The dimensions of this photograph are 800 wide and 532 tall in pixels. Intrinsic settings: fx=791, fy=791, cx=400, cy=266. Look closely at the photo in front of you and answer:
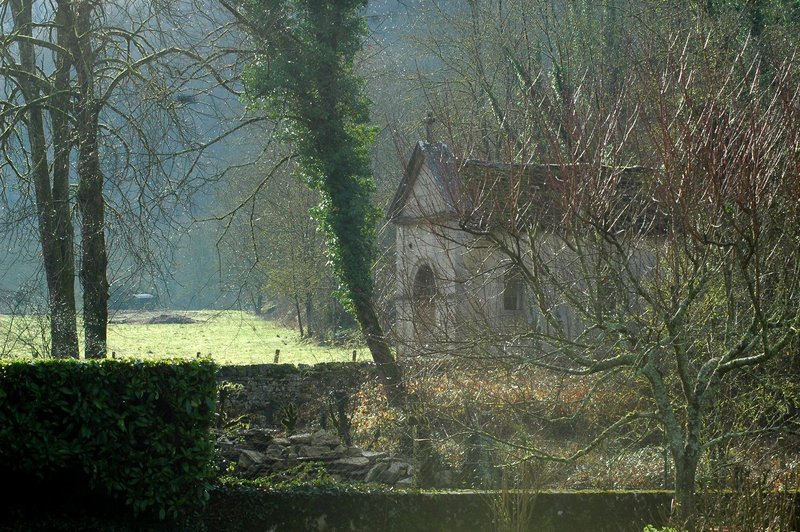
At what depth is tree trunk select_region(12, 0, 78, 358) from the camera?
11.5 meters

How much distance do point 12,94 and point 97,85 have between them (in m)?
2.58

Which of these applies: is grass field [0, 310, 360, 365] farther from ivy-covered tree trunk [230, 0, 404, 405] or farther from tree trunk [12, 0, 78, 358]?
ivy-covered tree trunk [230, 0, 404, 405]

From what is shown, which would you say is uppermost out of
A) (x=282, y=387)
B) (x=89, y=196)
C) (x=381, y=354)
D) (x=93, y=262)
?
(x=89, y=196)

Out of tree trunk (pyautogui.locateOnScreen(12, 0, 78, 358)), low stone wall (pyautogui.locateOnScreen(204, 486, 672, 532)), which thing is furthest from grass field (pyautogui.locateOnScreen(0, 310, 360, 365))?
low stone wall (pyautogui.locateOnScreen(204, 486, 672, 532))

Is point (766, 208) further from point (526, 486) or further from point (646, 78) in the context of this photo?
point (526, 486)

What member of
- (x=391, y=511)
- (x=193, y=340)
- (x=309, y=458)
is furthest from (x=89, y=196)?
(x=193, y=340)

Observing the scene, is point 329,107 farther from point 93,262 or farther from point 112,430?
point 112,430

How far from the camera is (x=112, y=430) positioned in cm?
634

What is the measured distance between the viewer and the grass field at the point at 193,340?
11688 mm

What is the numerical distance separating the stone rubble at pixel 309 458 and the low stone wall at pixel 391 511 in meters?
1.74

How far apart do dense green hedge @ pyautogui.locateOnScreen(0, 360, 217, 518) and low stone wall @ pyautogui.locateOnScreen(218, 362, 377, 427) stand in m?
6.46

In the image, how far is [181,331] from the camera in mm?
40688

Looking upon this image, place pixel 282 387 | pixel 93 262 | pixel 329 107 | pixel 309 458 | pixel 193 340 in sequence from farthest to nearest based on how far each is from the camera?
1. pixel 193 340
2. pixel 329 107
3. pixel 282 387
4. pixel 93 262
5. pixel 309 458

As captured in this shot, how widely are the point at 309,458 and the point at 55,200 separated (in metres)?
5.87
